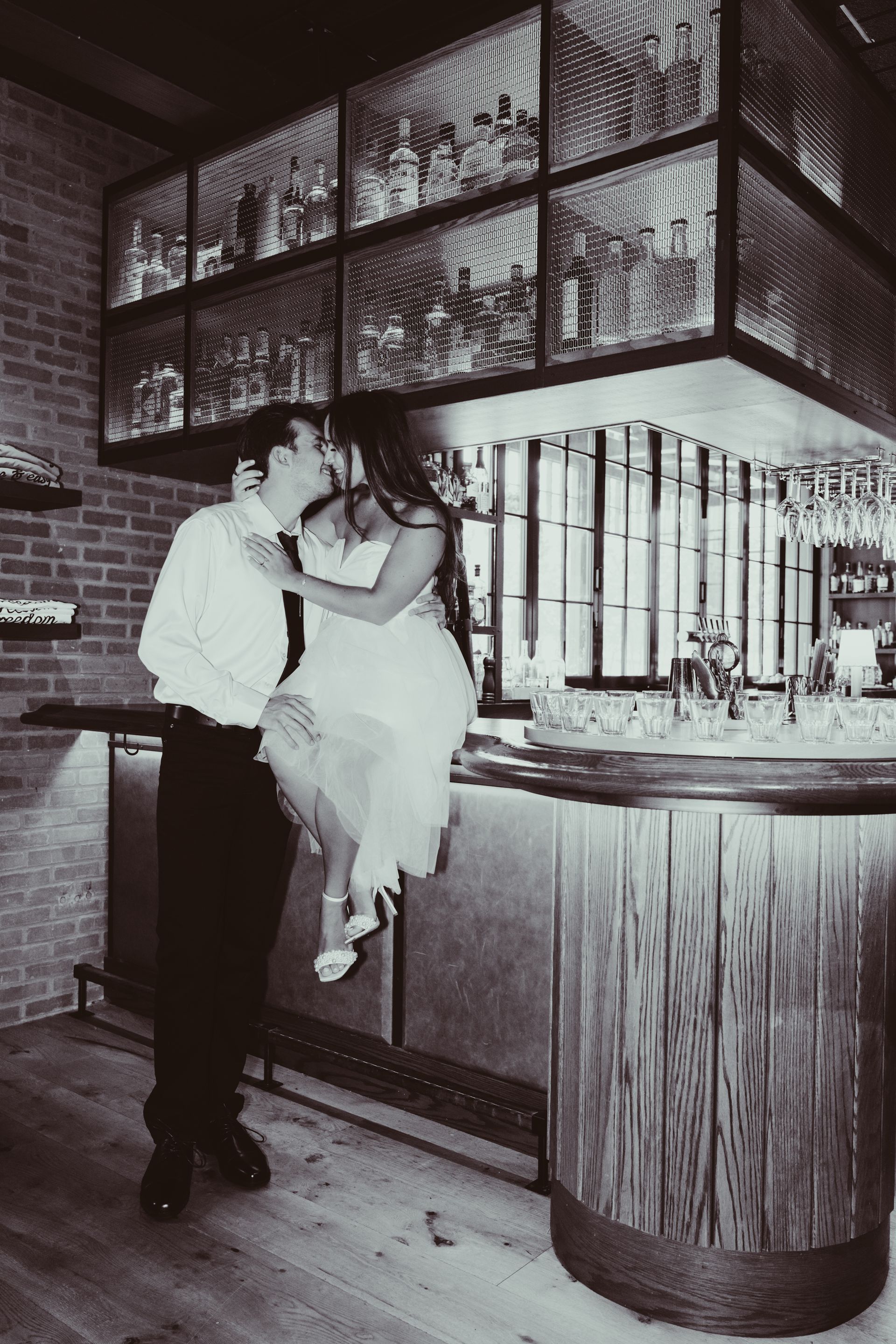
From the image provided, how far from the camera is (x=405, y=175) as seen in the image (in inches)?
121

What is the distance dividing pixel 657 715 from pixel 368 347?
178 cm

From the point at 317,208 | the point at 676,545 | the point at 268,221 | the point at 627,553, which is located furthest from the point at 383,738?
the point at 676,545

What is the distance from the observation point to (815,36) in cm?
282

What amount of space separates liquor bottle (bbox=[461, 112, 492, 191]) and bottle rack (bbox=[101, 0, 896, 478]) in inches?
1.9

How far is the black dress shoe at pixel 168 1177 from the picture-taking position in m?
2.22

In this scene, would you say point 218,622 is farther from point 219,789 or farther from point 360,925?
point 360,925

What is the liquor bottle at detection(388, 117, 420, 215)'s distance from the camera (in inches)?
120

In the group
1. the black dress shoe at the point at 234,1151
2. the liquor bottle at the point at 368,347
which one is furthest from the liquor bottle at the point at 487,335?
the black dress shoe at the point at 234,1151

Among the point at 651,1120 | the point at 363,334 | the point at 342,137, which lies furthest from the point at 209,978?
the point at 342,137

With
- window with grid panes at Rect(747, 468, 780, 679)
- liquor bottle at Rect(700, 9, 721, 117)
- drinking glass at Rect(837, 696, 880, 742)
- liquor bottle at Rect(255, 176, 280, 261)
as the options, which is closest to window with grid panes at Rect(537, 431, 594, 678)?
window with grid panes at Rect(747, 468, 780, 679)

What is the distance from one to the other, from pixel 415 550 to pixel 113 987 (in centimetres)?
213

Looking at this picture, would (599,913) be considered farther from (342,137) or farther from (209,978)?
(342,137)

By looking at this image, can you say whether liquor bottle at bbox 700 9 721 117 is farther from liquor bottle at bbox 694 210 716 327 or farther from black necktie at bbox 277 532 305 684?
black necktie at bbox 277 532 305 684

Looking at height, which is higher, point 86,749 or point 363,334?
point 363,334
